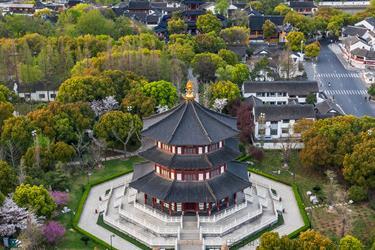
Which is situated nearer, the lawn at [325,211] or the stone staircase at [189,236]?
the stone staircase at [189,236]

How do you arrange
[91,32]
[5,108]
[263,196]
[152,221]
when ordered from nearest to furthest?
[152,221]
[263,196]
[5,108]
[91,32]

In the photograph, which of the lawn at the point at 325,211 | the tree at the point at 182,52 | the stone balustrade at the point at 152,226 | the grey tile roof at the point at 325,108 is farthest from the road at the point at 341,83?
the stone balustrade at the point at 152,226

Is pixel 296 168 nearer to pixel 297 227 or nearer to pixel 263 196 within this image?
pixel 263 196

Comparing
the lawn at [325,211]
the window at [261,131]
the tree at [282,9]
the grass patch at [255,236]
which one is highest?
the tree at [282,9]

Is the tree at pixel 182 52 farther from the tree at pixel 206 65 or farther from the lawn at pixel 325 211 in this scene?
the lawn at pixel 325 211

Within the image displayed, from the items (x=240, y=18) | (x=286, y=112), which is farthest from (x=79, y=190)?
(x=240, y=18)

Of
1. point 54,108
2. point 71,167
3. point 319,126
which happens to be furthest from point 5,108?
point 319,126
